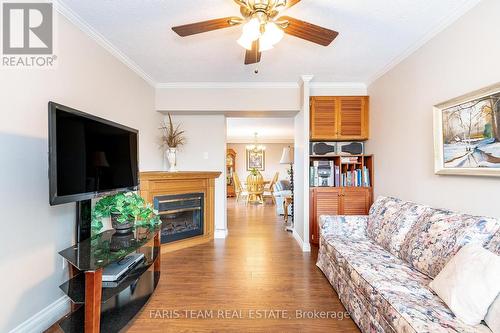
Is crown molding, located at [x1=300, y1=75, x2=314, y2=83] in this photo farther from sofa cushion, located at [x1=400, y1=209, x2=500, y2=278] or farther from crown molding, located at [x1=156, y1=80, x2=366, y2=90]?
sofa cushion, located at [x1=400, y1=209, x2=500, y2=278]

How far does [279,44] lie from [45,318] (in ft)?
10.1

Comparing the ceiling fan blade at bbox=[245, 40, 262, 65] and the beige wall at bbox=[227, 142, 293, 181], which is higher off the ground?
the ceiling fan blade at bbox=[245, 40, 262, 65]

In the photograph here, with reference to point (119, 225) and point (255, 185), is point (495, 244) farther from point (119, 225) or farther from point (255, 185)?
point (255, 185)

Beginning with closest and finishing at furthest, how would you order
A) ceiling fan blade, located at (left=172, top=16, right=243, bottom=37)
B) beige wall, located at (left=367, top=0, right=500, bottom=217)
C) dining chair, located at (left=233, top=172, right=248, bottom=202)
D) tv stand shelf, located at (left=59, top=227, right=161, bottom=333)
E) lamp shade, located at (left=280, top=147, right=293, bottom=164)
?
tv stand shelf, located at (left=59, top=227, right=161, bottom=333) → ceiling fan blade, located at (left=172, top=16, right=243, bottom=37) → beige wall, located at (left=367, top=0, right=500, bottom=217) → lamp shade, located at (left=280, top=147, right=293, bottom=164) → dining chair, located at (left=233, top=172, right=248, bottom=202)

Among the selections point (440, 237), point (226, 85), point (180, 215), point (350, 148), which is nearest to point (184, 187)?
point (180, 215)

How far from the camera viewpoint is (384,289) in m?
1.51

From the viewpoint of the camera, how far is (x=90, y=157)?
1.73 metres

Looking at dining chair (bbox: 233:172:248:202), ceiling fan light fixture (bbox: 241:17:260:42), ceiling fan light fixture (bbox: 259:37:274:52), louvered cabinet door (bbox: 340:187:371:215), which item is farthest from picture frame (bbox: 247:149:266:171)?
ceiling fan light fixture (bbox: 241:17:260:42)

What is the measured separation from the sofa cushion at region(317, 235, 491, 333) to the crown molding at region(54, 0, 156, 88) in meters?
3.04

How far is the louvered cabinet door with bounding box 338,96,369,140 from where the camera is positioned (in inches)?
138

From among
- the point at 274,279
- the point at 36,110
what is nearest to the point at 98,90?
the point at 36,110

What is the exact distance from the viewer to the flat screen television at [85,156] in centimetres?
142

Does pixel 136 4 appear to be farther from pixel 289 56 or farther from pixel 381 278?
pixel 381 278

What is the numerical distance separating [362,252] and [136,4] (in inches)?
110
